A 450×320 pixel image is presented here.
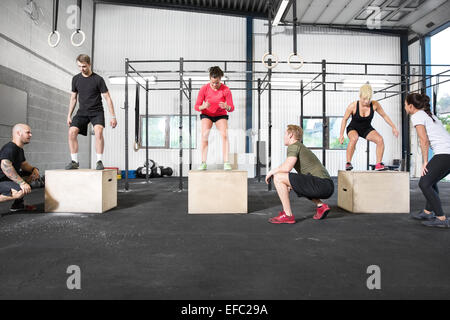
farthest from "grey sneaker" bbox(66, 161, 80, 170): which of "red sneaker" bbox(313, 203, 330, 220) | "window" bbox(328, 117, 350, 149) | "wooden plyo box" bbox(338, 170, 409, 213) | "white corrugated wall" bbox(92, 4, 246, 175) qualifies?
"window" bbox(328, 117, 350, 149)

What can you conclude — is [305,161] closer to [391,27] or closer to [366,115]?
[366,115]

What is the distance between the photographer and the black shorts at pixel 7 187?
2.64 meters

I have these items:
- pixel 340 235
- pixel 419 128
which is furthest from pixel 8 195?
pixel 419 128

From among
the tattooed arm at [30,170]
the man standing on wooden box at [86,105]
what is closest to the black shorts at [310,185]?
the man standing on wooden box at [86,105]

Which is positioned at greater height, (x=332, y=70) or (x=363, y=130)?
(x=332, y=70)

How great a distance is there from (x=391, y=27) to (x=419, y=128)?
7990mm

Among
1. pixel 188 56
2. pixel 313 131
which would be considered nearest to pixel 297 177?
pixel 313 131

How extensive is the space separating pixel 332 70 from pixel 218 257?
29.2 feet

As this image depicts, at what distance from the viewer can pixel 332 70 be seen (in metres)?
8.95

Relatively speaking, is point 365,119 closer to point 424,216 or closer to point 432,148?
point 432,148

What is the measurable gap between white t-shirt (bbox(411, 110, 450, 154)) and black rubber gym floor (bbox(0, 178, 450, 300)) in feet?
2.19

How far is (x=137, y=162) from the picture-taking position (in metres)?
8.23

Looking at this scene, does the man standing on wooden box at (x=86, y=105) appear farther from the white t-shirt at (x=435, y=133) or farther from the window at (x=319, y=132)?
the window at (x=319, y=132)

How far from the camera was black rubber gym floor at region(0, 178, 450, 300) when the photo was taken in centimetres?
116
